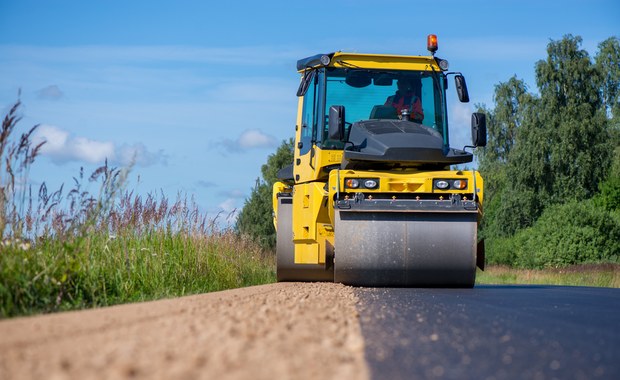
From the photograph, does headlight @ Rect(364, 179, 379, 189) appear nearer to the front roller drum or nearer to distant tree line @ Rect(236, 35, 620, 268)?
the front roller drum

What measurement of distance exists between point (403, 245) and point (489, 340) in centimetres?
684

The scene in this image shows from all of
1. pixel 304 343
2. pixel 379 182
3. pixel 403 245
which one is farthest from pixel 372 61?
pixel 304 343

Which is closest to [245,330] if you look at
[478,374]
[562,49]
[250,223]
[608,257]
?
[478,374]

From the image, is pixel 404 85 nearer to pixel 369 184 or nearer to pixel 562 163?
pixel 369 184

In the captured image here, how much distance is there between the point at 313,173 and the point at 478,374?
10101mm

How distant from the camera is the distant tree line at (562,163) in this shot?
48.4 m

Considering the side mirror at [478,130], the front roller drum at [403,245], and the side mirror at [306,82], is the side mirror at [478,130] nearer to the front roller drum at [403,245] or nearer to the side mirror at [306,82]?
the front roller drum at [403,245]

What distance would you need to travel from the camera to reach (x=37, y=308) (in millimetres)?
8172

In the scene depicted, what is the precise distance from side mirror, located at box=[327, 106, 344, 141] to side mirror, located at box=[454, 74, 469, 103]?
1.93 meters

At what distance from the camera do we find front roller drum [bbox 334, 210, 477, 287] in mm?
13031

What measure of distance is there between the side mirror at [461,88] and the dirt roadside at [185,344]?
7.41 m

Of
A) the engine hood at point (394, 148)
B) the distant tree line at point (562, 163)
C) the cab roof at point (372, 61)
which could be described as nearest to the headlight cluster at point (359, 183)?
the engine hood at point (394, 148)

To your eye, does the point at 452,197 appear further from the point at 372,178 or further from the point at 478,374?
the point at 478,374

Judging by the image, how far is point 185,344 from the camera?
5.26 metres
